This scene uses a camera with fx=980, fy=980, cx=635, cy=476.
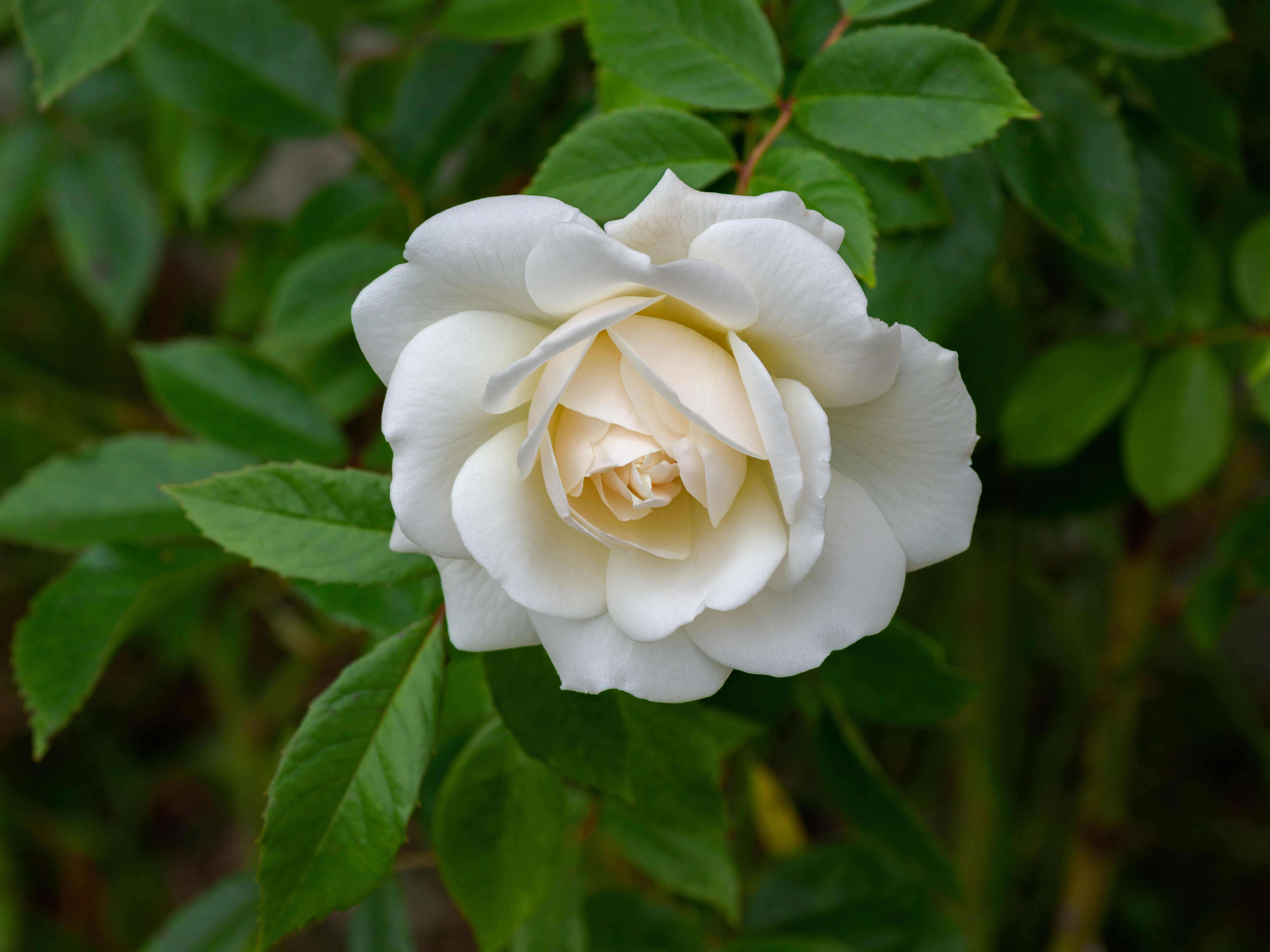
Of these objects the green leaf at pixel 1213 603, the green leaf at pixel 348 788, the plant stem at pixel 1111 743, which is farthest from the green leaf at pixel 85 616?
the plant stem at pixel 1111 743

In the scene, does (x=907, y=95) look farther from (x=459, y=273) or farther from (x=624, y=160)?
(x=459, y=273)

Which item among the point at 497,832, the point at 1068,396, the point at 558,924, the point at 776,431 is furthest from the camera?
the point at 1068,396

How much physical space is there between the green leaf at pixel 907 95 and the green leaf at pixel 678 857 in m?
0.54

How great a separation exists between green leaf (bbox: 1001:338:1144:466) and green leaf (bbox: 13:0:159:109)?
2.53ft

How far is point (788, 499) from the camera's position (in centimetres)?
42

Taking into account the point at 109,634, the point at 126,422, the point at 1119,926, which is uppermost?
the point at 109,634

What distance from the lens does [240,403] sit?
863mm

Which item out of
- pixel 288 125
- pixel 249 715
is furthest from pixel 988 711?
pixel 249 715

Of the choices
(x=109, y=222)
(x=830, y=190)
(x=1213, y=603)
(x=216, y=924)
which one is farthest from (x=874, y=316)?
(x=109, y=222)

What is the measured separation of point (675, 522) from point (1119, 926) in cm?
158

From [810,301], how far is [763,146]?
0.65 ft

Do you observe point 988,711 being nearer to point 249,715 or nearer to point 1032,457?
point 1032,457

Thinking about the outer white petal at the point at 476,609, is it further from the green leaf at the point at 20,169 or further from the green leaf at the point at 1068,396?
the green leaf at the point at 20,169

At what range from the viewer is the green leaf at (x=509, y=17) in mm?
786
